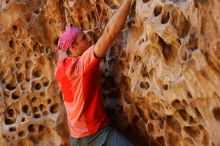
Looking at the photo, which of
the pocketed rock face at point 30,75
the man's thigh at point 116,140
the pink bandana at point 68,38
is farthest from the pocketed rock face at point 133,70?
the pink bandana at point 68,38

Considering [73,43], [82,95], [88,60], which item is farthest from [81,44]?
[82,95]

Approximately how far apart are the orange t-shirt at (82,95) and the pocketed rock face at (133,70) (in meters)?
0.18

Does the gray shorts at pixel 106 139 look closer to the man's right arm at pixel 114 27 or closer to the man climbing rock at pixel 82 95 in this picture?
the man climbing rock at pixel 82 95

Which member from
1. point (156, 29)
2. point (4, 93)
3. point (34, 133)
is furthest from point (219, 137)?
point (4, 93)

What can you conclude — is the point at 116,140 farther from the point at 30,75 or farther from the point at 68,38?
the point at 30,75

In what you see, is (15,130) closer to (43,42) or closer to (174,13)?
(43,42)

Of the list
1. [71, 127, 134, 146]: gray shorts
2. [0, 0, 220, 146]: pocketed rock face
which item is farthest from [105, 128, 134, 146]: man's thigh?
[0, 0, 220, 146]: pocketed rock face

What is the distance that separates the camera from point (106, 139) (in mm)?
2492

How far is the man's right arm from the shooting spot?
2262mm

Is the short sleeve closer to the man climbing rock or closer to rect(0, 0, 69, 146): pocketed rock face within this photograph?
the man climbing rock

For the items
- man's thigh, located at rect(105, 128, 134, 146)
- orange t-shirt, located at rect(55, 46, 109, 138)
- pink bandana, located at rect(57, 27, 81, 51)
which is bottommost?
man's thigh, located at rect(105, 128, 134, 146)

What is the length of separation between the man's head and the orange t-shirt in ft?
0.15

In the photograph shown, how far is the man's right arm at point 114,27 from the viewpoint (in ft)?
7.42

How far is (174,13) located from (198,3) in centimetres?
16
